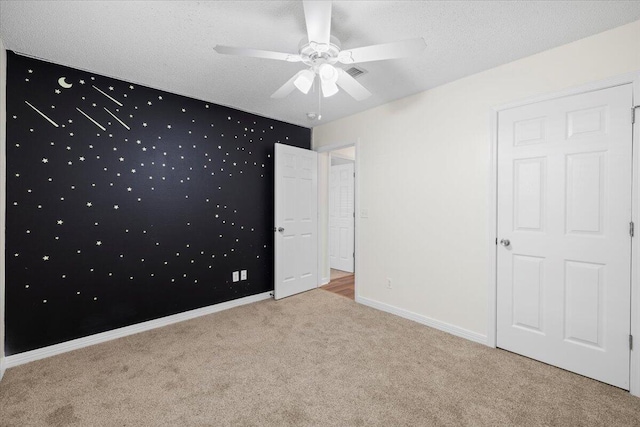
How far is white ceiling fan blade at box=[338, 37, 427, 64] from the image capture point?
4.95ft

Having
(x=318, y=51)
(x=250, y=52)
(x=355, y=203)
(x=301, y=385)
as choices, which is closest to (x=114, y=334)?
(x=301, y=385)

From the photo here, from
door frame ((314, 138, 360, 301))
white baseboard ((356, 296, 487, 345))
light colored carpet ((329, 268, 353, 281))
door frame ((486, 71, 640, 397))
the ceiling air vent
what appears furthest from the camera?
light colored carpet ((329, 268, 353, 281))

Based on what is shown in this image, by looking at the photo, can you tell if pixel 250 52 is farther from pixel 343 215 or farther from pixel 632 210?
pixel 343 215

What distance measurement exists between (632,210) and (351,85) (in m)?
2.05

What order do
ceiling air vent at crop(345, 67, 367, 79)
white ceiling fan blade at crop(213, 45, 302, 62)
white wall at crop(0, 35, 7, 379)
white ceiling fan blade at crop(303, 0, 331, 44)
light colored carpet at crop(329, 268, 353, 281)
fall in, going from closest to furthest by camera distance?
white ceiling fan blade at crop(303, 0, 331, 44), white ceiling fan blade at crop(213, 45, 302, 62), white wall at crop(0, 35, 7, 379), ceiling air vent at crop(345, 67, 367, 79), light colored carpet at crop(329, 268, 353, 281)

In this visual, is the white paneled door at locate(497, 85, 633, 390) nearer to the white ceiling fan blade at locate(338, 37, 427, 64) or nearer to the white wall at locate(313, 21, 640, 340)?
the white wall at locate(313, 21, 640, 340)

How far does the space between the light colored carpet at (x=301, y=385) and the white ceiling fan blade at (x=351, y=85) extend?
2.07 meters

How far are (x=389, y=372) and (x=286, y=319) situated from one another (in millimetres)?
1320

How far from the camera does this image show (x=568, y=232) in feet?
7.04

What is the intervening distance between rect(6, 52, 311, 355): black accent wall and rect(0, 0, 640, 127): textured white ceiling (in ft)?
1.14

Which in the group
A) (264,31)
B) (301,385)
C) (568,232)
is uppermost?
(264,31)

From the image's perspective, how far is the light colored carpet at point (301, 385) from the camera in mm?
1677

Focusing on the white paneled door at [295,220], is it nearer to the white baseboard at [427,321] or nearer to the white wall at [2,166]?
the white baseboard at [427,321]

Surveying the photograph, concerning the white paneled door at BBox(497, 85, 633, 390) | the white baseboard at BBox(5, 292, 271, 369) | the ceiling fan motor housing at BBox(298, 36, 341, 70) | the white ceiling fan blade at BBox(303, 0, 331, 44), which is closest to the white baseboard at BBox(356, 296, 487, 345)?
the white paneled door at BBox(497, 85, 633, 390)
